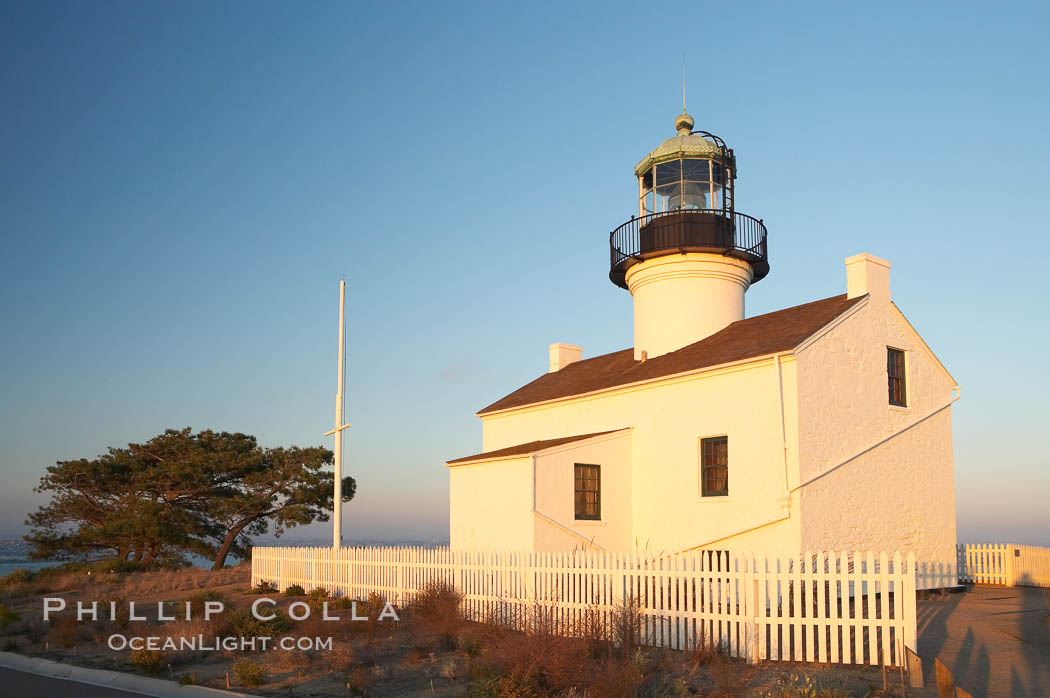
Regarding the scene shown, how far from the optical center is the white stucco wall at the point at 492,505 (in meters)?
19.3

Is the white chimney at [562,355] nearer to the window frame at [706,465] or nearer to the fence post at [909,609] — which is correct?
the window frame at [706,465]

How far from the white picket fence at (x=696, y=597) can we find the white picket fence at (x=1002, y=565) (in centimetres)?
649

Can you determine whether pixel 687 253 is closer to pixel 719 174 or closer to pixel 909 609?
pixel 719 174

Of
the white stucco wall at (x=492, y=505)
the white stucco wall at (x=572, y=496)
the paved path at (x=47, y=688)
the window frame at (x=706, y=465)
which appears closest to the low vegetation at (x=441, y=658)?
the paved path at (x=47, y=688)

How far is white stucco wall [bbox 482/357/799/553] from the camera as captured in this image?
57.1 ft

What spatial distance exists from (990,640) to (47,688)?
13234 mm

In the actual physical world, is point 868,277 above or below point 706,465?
above

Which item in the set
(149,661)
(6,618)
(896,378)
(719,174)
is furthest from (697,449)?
(6,618)

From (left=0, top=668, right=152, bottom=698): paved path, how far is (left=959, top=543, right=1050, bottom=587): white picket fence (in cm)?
1989

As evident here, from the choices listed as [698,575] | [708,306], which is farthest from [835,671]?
[708,306]

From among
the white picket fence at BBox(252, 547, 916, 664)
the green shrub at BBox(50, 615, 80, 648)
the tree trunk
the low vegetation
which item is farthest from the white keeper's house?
the tree trunk

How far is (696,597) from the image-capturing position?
12.1m

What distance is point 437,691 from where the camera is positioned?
32.9ft

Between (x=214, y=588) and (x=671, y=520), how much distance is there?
1213cm
